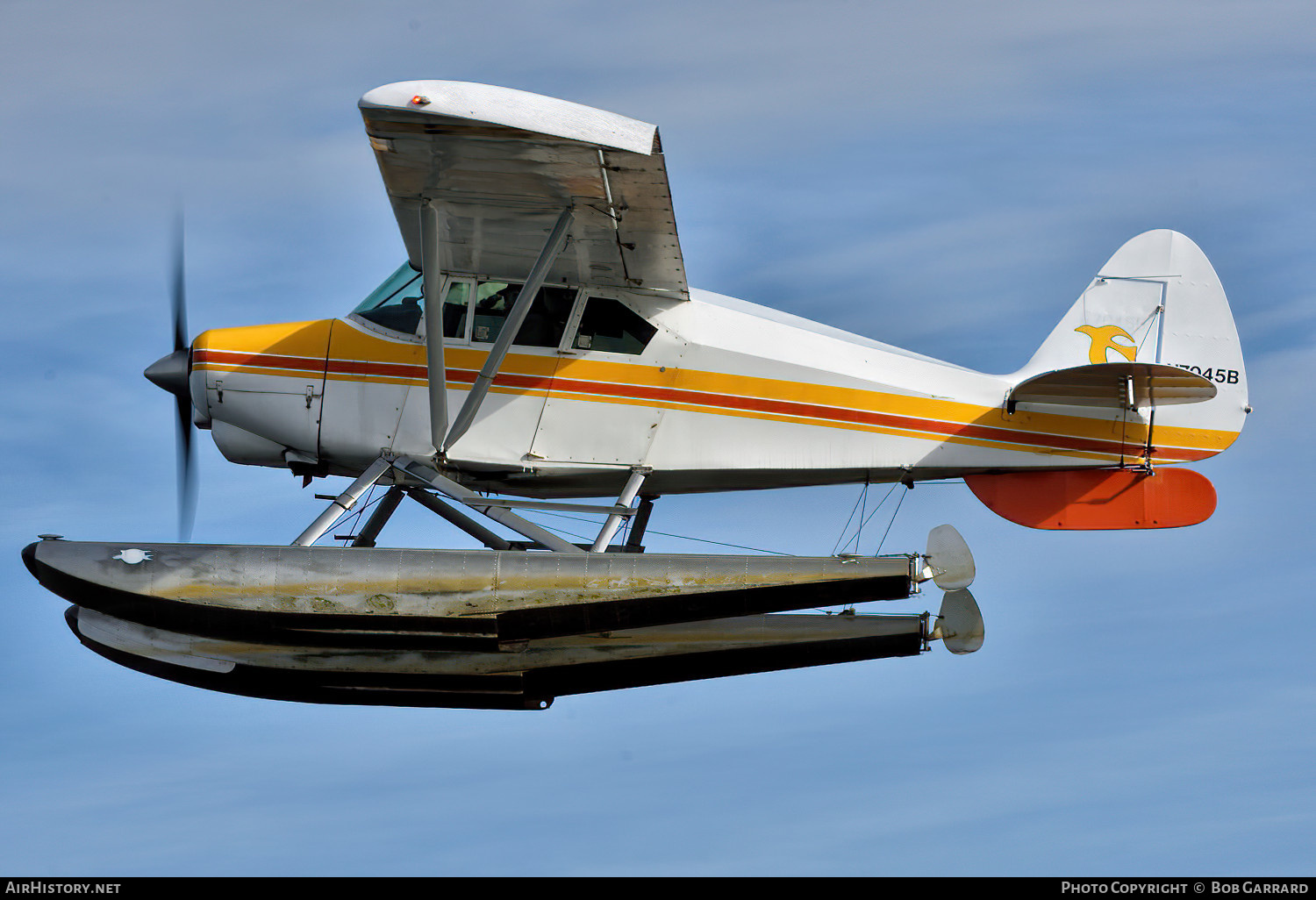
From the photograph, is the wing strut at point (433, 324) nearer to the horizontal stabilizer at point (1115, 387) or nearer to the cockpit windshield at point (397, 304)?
the cockpit windshield at point (397, 304)

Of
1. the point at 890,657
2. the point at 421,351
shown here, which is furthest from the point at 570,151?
the point at 890,657

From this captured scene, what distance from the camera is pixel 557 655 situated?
12.1 m

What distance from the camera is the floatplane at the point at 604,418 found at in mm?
11508

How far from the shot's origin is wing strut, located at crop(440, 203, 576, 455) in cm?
1134

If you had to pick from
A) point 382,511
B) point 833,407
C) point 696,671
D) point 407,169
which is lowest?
point 696,671

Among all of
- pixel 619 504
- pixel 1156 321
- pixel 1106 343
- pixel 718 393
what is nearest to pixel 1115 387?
pixel 1106 343

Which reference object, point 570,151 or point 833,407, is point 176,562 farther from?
point 833,407

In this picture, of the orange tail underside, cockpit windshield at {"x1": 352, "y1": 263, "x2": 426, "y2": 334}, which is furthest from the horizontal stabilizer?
cockpit windshield at {"x1": 352, "y1": 263, "x2": 426, "y2": 334}

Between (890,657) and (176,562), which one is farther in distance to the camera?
(890,657)

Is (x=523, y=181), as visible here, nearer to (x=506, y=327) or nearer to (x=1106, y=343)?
(x=506, y=327)

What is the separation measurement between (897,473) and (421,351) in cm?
420

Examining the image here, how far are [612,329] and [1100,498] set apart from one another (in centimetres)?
442

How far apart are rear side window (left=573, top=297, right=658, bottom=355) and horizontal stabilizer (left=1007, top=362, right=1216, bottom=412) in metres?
3.19

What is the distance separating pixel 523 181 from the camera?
36.3 feet
